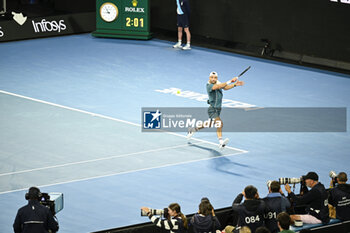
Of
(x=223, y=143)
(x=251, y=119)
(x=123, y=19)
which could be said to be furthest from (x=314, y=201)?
(x=123, y=19)

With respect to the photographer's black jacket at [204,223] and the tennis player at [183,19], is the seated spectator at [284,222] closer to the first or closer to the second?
the photographer's black jacket at [204,223]

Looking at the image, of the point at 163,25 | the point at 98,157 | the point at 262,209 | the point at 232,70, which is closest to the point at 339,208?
the point at 262,209

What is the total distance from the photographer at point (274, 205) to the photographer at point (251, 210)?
21 cm

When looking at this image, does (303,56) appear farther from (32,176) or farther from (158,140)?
(32,176)

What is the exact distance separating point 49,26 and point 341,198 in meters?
18.6

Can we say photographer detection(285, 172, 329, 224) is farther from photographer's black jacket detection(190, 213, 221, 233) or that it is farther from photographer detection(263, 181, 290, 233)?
photographer's black jacket detection(190, 213, 221, 233)

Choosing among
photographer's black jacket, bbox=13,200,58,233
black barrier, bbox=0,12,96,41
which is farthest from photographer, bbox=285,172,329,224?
black barrier, bbox=0,12,96,41

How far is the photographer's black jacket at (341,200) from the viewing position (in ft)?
44.4

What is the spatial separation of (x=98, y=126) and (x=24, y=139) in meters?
2.03

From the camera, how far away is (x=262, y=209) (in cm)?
1253

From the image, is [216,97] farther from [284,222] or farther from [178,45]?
[178,45]

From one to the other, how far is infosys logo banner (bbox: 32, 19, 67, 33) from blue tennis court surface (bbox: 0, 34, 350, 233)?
3.45ft

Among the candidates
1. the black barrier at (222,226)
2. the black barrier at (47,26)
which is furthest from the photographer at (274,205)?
the black barrier at (47,26)

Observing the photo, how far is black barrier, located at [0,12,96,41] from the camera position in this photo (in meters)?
28.8
